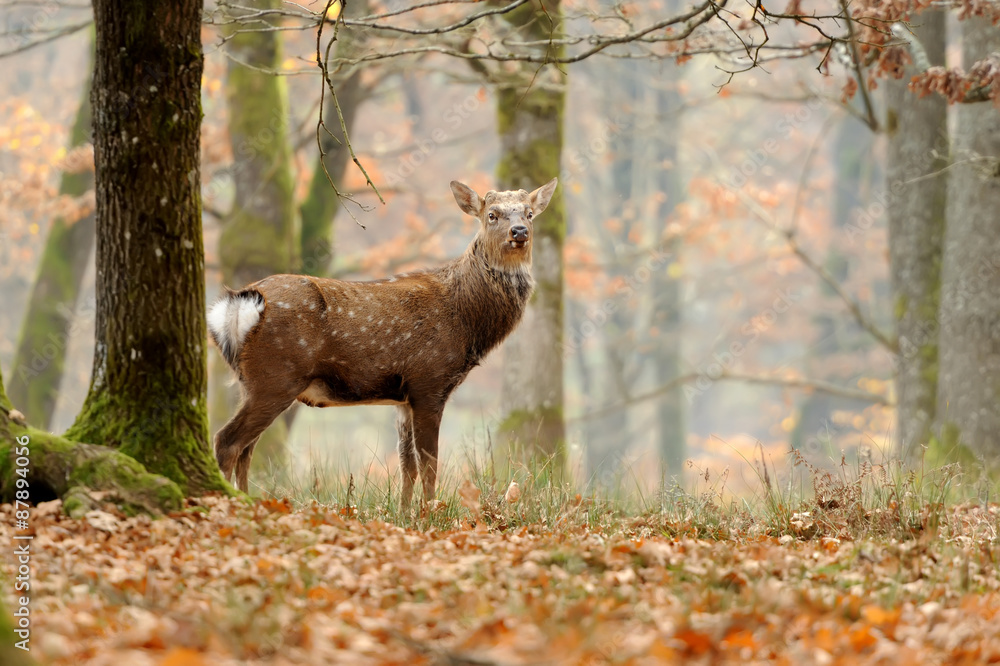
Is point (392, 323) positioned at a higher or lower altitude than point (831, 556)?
higher

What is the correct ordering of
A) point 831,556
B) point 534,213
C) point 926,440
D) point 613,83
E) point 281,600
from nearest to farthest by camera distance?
point 281,600 → point 831,556 → point 534,213 → point 926,440 → point 613,83

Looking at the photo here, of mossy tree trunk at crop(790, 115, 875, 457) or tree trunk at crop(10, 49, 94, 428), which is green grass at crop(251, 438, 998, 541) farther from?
mossy tree trunk at crop(790, 115, 875, 457)

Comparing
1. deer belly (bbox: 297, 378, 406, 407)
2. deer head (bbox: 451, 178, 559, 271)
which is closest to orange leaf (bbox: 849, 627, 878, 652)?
deer belly (bbox: 297, 378, 406, 407)

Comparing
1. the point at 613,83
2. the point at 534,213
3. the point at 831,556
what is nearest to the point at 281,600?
the point at 831,556

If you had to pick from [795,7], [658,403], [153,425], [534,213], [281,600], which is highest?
[795,7]

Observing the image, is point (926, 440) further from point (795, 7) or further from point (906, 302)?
point (795, 7)

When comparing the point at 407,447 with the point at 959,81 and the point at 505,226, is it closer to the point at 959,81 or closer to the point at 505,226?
the point at 505,226

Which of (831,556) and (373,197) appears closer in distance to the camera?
(831,556)

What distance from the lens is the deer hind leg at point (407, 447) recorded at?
6914 millimetres

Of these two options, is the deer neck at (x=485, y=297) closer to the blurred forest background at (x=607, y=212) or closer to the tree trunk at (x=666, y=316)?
the blurred forest background at (x=607, y=212)

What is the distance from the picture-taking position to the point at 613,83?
79.7 feet

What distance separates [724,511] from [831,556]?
141 centimetres

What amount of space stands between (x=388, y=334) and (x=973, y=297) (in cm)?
564

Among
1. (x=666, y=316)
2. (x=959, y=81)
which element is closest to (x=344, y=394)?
(x=959, y=81)
